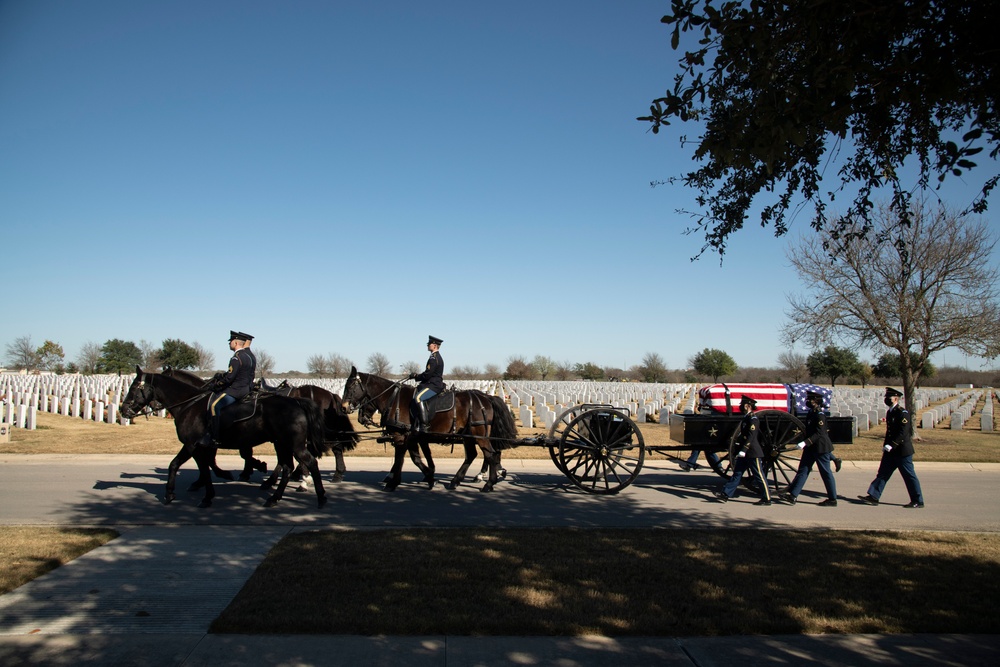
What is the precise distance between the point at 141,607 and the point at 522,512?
517 cm

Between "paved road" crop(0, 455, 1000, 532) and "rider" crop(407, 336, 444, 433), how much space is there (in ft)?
3.90

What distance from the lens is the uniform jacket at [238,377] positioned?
953cm

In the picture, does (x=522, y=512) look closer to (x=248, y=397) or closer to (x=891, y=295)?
(x=248, y=397)

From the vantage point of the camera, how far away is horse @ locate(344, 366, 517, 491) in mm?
10969

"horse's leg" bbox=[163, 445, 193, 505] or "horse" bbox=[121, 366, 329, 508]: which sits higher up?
"horse" bbox=[121, 366, 329, 508]

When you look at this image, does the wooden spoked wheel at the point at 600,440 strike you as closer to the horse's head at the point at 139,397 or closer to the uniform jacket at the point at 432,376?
the uniform jacket at the point at 432,376

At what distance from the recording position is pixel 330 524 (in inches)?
336

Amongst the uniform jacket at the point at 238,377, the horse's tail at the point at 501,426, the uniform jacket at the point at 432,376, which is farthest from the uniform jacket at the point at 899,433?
the uniform jacket at the point at 238,377

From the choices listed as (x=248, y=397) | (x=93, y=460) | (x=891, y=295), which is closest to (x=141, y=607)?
(x=248, y=397)

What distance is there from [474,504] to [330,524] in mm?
2288

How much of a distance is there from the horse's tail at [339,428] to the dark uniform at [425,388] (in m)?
1.21

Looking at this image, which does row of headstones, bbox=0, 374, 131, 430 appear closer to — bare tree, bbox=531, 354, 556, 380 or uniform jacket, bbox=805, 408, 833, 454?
uniform jacket, bbox=805, 408, 833, 454

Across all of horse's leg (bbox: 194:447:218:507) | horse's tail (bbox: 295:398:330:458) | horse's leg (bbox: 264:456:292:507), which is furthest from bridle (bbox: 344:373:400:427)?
horse's leg (bbox: 194:447:218:507)

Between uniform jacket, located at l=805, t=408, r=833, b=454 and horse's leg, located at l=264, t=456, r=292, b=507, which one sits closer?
horse's leg, located at l=264, t=456, r=292, b=507
